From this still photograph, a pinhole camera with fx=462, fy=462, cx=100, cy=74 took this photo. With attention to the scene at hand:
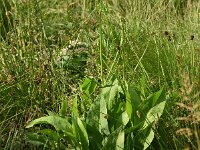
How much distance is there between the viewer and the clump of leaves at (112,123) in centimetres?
173

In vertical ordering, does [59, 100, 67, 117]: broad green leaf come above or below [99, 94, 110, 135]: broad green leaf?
below

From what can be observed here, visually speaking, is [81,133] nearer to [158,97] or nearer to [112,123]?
[112,123]

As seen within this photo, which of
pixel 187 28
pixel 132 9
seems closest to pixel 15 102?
pixel 187 28

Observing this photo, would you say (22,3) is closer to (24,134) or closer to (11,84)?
(11,84)

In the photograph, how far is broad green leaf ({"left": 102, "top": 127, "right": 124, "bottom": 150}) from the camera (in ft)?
5.53

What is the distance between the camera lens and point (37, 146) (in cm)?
200

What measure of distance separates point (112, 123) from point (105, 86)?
148 millimetres

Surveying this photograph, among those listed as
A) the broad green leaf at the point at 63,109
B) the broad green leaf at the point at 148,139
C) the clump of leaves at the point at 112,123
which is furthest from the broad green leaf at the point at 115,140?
the broad green leaf at the point at 63,109

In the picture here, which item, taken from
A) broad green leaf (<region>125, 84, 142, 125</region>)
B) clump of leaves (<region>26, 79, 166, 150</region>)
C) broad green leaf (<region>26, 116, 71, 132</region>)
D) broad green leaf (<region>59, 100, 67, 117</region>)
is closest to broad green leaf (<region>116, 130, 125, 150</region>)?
clump of leaves (<region>26, 79, 166, 150</region>)

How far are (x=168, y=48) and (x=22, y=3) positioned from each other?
116 centimetres

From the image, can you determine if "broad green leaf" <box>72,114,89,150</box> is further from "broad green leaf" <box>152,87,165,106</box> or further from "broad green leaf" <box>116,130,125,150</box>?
"broad green leaf" <box>152,87,165,106</box>

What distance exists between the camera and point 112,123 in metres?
1.81

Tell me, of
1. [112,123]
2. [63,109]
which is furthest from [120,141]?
[63,109]

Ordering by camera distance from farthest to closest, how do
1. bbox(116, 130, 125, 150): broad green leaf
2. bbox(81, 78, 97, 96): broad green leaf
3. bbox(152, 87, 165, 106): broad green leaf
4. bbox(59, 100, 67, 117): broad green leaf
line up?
Result: bbox(81, 78, 97, 96): broad green leaf → bbox(59, 100, 67, 117): broad green leaf → bbox(152, 87, 165, 106): broad green leaf → bbox(116, 130, 125, 150): broad green leaf
